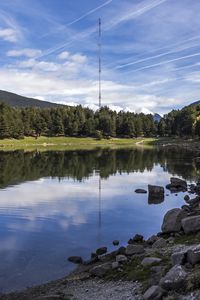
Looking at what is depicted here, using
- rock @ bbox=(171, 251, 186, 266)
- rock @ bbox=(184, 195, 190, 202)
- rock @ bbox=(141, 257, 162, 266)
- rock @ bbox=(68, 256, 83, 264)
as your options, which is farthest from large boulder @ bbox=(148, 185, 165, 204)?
rock @ bbox=(171, 251, 186, 266)

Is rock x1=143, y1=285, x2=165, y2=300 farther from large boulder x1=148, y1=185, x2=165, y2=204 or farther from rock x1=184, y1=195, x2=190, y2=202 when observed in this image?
large boulder x1=148, y1=185, x2=165, y2=204

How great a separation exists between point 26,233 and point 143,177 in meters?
49.3

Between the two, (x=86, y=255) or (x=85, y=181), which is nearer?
(x=86, y=255)

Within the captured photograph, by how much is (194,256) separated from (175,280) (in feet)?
6.62

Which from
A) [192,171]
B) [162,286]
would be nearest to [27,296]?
[162,286]

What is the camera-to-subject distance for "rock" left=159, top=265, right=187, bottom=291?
1627 centimetres

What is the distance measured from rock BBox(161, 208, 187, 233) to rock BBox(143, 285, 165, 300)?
1504 cm

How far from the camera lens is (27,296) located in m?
21.0

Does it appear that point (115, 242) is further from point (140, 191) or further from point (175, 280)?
point (140, 191)

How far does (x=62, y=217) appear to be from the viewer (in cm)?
4103

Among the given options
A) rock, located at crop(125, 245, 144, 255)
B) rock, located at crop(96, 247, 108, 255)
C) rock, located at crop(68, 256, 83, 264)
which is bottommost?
rock, located at crop(68, 256, 83, 264)

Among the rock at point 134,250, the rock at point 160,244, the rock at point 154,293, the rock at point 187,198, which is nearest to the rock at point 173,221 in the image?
the rock at point 160,244

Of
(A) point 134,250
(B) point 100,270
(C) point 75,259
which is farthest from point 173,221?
(B) point 100,270

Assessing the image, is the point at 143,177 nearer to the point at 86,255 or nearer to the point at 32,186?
the point at 32,186
